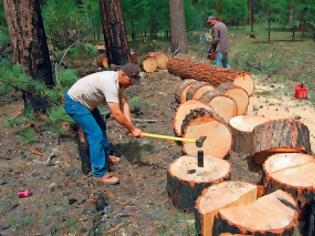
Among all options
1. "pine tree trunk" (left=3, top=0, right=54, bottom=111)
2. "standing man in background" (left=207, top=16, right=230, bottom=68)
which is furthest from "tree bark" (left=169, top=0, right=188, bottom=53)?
"pine tree trunk" (left=3, top=0, right=54, bottom=111)

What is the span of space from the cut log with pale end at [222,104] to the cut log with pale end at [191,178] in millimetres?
2229

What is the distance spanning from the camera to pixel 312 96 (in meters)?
8.73

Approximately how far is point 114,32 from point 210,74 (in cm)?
380

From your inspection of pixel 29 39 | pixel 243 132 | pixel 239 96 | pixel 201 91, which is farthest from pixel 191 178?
pixel 29 39

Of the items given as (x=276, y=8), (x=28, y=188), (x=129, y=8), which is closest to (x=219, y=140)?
(x=28, y=188)

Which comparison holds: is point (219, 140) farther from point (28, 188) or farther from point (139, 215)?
point (28, 188)

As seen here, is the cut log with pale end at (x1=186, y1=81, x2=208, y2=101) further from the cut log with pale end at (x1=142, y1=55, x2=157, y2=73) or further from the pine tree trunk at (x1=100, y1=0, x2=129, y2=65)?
the pine tree trunk at (x1=100, y1=0, x2=129, y2=65)

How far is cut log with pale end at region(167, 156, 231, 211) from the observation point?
4137mm

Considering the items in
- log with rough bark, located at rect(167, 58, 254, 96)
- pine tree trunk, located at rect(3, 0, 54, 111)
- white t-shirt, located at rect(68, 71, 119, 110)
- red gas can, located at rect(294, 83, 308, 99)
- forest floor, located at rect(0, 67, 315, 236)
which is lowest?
forest floor, located at rect(0, 67, 315, 236)

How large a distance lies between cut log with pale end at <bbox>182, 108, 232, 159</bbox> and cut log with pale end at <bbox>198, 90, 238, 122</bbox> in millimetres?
1276

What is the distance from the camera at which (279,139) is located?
4.88m

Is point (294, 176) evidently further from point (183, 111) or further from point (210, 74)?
point (210, 74)

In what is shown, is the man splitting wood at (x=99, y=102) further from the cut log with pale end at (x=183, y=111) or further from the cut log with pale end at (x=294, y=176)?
the cut log with pale end at (x=294, y=176)

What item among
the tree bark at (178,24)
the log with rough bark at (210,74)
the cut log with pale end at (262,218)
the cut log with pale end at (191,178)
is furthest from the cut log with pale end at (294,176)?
the tree bark at (178,24)
